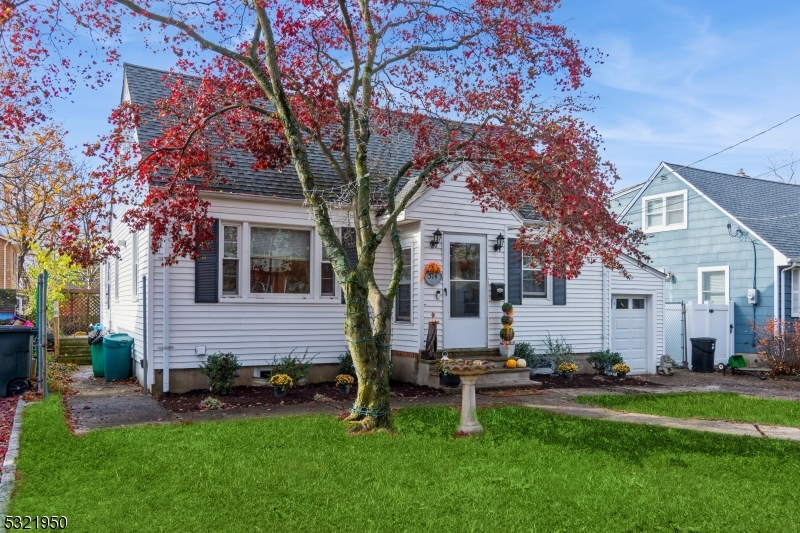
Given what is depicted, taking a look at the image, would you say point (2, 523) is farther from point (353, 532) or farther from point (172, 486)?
point (353, 532)

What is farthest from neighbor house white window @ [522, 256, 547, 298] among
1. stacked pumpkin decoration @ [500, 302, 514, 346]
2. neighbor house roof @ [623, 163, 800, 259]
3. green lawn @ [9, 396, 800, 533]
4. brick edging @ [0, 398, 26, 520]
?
brick edging @ [0, 398, 26, 520]

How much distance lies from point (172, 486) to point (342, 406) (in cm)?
466

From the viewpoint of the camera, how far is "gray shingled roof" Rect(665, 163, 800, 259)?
1852cm

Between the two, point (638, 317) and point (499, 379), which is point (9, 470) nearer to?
point (499, 379)

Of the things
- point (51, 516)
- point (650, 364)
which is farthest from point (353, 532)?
point (650, 364)

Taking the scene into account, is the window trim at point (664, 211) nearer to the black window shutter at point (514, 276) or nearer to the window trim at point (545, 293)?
the window trim at point (545, 293)

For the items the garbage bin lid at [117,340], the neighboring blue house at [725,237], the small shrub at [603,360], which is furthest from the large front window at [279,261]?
the neighboring blue house at [725,237]

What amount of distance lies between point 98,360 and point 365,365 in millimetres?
8288

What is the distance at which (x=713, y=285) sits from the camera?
19688mm

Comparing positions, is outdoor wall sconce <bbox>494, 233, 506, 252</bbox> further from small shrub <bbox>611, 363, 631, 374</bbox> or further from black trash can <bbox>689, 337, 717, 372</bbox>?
black trash can <bbox>689, 337, 717, 372</bbox>

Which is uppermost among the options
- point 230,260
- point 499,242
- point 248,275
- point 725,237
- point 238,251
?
point 725,237

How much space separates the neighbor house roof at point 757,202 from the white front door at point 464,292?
964cm

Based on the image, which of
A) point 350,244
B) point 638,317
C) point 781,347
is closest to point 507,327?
point 350,244

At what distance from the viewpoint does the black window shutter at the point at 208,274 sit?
11305mm
